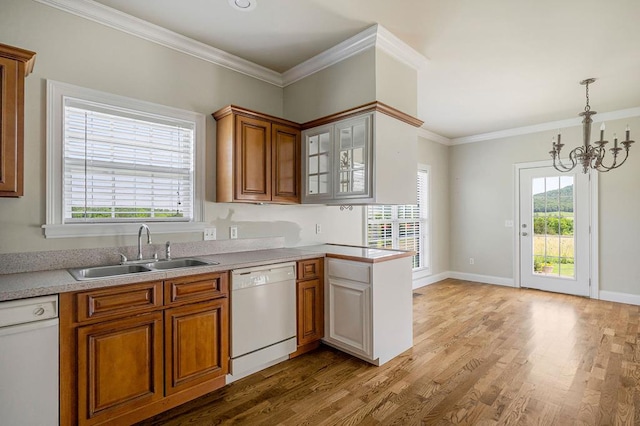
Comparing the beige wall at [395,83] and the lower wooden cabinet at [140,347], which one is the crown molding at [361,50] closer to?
the beige wall at [395,83]

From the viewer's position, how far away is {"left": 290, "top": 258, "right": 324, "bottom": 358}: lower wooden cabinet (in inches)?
112

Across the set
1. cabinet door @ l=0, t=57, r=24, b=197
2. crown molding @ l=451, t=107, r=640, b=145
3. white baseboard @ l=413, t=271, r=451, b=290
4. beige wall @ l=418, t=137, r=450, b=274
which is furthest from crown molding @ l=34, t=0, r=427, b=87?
white baseboard @ l=413, t=271, r=451, b=290

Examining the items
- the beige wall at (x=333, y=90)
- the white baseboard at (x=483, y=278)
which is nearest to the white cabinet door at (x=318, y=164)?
the beige wall at (x=333, y=90)

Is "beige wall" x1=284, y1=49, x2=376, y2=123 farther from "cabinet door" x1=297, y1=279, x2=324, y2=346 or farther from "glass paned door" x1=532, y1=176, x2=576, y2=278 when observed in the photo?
"glass paned door" x1=532, y1=176, x2=576, y2=278

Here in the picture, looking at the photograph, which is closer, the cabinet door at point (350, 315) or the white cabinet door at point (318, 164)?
the cabinet door at point (350, 315)

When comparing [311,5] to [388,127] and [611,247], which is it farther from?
[611,247]

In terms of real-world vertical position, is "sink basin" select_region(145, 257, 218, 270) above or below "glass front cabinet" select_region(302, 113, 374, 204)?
below

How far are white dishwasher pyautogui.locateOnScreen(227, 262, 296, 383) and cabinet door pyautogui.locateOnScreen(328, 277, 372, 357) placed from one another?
Answer: 1.27 ft

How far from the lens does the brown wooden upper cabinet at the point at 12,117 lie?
5.87 ft

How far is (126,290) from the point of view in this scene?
191cm

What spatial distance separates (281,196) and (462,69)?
2.31m

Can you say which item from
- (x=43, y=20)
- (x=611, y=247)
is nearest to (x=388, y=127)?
(x=43, y=20)

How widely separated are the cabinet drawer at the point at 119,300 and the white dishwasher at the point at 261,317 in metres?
0.55

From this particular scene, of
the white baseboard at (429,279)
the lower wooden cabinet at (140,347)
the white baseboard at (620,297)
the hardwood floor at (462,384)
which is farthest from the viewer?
the white baseboard at (429,279)
